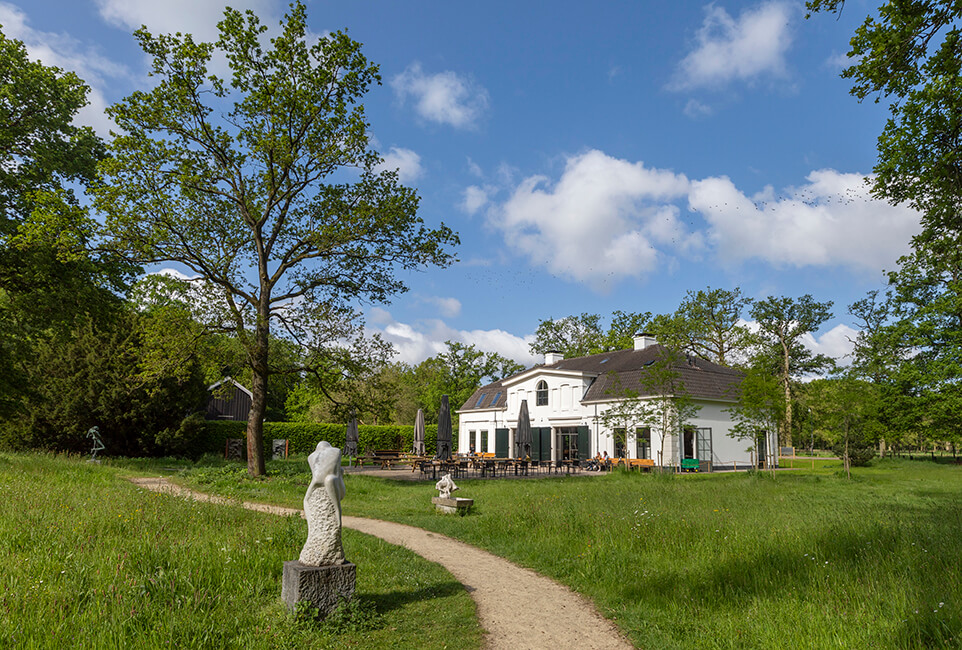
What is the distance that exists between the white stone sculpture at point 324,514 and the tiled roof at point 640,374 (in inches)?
878

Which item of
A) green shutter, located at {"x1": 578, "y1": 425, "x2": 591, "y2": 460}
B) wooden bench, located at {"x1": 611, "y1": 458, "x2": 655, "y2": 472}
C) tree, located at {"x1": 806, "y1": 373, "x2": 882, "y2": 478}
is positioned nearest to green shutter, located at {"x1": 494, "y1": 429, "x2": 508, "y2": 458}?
green shutter, located at {"x1": 578, "y1": 425, "x2": 591, "y2": 460}

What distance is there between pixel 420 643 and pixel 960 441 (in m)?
41.4

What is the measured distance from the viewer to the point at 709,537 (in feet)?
27.3

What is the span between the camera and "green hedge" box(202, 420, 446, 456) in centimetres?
2998

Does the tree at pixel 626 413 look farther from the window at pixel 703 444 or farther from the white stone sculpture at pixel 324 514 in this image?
the white stone sculpture at pixel 324 514

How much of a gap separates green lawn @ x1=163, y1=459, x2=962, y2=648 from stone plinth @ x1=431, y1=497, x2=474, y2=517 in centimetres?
42

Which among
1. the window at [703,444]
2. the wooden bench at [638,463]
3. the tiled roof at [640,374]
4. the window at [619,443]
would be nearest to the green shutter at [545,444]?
the tiled roof at [640,374]

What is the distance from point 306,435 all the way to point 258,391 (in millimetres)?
16831

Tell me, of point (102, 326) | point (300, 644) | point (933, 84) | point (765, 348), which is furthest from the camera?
point (765, 348)

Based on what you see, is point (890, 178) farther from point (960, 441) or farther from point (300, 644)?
point (960, 441)

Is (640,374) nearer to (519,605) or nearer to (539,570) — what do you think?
(539,570)

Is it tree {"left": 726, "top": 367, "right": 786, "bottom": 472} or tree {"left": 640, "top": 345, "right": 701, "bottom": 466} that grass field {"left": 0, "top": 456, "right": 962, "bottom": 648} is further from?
tree {"left": 726, "top": 367, "right": 786, "bottom": 472}

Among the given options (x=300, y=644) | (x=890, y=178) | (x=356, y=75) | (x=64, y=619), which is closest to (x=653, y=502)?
(x=890, y=178)

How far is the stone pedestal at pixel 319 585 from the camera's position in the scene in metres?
5.31
